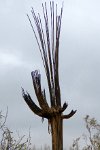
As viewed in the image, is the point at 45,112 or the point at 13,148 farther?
the point at 13,148

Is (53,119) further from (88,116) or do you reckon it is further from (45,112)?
(88,116)

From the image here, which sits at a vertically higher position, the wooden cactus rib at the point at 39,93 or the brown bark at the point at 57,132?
the wooden cactus rib at the point at 39,93

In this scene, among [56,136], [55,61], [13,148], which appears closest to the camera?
[56,136]

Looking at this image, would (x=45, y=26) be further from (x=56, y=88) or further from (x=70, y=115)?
(x=70, y=115)

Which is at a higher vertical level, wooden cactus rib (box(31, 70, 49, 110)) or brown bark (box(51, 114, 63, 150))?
wooden cactus rib (box(31, 70, 49, 110))

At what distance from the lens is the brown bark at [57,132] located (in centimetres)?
527

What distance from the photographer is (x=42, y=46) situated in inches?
227

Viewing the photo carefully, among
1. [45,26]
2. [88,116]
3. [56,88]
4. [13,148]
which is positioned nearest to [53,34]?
[45,26]

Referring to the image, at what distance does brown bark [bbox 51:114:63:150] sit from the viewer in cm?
527

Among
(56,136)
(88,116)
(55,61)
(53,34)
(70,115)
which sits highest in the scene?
(88,116)

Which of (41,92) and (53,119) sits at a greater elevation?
(41,92)

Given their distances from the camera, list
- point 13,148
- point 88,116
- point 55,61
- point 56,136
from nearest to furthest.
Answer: point 56,136 < point 55,61 < point 13,148 < point 88,116

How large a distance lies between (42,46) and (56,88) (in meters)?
0.64

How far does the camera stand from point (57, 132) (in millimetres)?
5355
